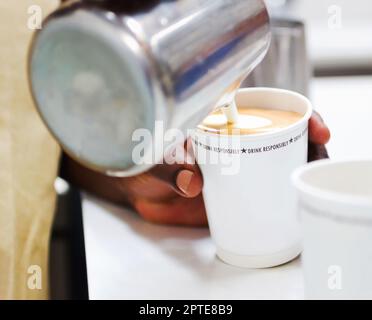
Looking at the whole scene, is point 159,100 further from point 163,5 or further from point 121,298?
point 121,298

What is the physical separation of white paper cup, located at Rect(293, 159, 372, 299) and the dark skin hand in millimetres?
113

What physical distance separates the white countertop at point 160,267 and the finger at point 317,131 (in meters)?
0.10

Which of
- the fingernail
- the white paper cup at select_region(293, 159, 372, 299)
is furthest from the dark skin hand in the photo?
the white paper cup at select_region(293, 159, 372, 299)

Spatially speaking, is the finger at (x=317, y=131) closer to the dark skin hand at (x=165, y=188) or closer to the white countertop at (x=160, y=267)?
the dark skin hand at (x=165, y=188)

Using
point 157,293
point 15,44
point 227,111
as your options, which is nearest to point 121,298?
point 157,293

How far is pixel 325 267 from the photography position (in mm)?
378

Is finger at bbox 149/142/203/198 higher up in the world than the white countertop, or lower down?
higher up

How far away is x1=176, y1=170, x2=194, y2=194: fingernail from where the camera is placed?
0.49 m

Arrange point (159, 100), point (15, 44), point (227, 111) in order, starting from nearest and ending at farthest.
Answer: point (159, 100)
point (227, 111)
point (15, 44)

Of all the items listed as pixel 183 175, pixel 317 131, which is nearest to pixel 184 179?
pixel 183 175

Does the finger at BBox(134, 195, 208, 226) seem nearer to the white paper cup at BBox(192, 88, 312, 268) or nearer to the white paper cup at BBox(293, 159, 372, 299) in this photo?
the white paper cup at BBox(192, 88, 312, 268)

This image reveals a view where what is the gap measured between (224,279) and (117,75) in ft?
0.80

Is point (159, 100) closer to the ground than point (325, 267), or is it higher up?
higher up

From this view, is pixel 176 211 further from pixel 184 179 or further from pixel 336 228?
pixel 336 228
